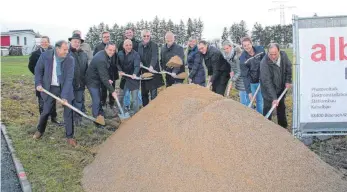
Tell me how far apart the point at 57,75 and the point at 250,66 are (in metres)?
3.19

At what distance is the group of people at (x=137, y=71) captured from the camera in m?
6.37

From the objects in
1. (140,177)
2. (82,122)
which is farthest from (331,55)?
(82,122)

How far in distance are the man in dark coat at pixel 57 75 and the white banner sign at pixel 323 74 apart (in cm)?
360

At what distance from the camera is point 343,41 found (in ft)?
18.9

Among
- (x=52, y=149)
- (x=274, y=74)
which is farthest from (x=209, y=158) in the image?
(x=52, y=149)

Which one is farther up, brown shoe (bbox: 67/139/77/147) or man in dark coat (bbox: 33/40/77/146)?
man in dark coat (bbox: 33/40/77/146)

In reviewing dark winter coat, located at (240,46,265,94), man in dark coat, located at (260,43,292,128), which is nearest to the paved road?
man in dark coat, located at (260,43,292,128)

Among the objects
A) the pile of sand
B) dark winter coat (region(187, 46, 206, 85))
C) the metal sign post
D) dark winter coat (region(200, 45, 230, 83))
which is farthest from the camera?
dark winter coat (region(187, 46, 206, 85))

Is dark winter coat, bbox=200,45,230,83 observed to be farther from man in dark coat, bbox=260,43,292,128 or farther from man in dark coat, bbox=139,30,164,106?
man in dark coat, bbox=260,43,292,128

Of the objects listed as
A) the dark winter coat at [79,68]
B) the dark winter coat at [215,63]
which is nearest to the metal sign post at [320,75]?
the dark winter coat at [215,63]

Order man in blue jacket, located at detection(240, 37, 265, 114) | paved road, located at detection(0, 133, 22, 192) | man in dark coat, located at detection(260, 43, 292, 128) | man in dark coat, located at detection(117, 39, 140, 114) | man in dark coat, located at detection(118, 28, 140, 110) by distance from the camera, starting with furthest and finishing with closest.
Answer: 1. man in dark coat, located at detection(118, 28, 140, 110)
2. man in dark coat, located at detection(117, 39, 140, 114)
3. man in blue jacket, located at detection(240, 37, 265, 114)
4. man in dark coat, located at detection(260, 43, 292, 128)
5. paved road, located at detection(0, 133, 22, 192)

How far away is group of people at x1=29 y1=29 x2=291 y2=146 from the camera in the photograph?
251 inches

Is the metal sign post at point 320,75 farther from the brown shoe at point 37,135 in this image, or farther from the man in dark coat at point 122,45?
the brown shoe at point 37,135

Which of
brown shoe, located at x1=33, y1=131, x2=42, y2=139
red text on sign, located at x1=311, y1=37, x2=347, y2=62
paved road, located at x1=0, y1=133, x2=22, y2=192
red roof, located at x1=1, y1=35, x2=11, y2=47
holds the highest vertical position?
red roof, located at x1=1, y1=35, x2=11, y2=47
